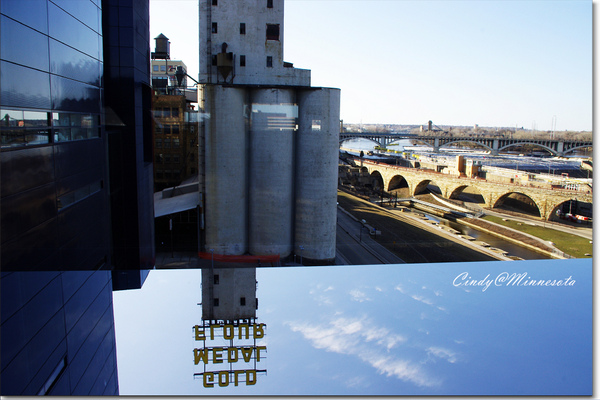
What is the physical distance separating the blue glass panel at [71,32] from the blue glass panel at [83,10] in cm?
4

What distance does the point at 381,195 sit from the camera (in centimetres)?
498

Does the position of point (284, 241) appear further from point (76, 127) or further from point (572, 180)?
point (572, 180)

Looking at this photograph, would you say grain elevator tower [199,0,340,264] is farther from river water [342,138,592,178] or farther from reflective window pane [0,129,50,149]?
reflective window pane [0,129,50,149]

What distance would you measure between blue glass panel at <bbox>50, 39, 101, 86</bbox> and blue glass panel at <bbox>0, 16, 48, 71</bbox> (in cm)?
11

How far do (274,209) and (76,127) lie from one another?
6.55 ft

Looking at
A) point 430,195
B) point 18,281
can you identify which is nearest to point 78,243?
point 18,281

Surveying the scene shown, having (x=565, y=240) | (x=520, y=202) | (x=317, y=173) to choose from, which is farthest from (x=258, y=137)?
(x=565, y=240)

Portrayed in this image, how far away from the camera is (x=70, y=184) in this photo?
316 centimetres

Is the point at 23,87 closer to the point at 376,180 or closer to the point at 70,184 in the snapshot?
the point at 70,184

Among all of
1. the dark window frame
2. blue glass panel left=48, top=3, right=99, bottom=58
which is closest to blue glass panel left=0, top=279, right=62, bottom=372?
blue glass panel left=48, top=3, right=99, bottom=58

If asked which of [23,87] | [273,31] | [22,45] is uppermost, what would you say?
[273,31]

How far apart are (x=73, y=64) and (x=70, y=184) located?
927mm

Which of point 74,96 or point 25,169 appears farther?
point 74,96

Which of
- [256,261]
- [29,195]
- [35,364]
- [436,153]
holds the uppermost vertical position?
[436,153]
